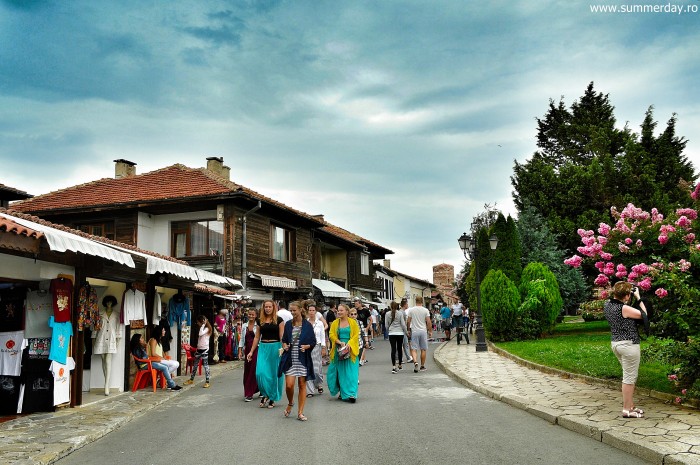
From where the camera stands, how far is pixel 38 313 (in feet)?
30.5

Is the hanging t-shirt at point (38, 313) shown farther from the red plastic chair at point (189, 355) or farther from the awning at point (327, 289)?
the awning at point (327, 289)

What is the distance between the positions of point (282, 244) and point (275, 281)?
10.4 feet

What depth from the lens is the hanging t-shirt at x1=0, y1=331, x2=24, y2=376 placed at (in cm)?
893

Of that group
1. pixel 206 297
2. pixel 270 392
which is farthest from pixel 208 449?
pixel 206 297

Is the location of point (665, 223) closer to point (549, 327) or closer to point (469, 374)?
point (469, 374)

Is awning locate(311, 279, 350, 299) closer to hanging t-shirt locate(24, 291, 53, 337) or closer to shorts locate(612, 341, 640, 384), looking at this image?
hanging t-shirt locate(24, 291, 53, 337)

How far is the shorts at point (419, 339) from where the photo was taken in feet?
48.1

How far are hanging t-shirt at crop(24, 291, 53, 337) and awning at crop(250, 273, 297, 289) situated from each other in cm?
1384

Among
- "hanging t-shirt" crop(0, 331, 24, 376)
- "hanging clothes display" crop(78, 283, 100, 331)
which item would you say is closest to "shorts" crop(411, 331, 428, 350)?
"hanging clothes display" crop(78, 283, 100, 331)

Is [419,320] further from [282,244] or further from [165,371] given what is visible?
[282,244]

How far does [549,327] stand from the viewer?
22031 millimetres

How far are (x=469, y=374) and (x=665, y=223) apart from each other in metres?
5.59

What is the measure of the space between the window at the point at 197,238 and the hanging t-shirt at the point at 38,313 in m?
13.6

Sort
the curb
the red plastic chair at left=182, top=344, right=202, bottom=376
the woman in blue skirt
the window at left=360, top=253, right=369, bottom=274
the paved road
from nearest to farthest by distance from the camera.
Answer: the curb < the paved road < the woman in blue skirt < the red plastic chair at left=182, top=344, right=202, bottom=376 < the window at left=360, top=253, right=369, bottom=274
